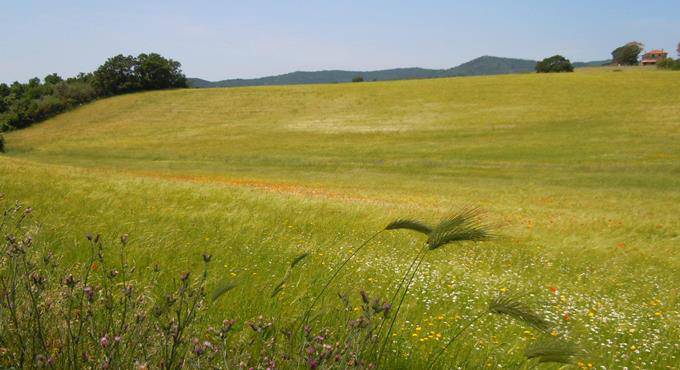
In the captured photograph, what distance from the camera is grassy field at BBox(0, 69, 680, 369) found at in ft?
18.7

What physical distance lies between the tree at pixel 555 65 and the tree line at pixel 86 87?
81847 mm

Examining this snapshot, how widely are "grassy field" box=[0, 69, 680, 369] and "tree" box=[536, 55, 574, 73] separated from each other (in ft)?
149

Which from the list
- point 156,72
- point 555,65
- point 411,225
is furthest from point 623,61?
point 411,225

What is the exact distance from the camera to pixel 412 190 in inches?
1049

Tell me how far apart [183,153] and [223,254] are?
1651 inches

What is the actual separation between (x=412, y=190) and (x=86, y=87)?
73.0 m

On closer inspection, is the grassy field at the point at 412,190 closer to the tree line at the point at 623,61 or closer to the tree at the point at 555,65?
the tree line at the point at 623,61

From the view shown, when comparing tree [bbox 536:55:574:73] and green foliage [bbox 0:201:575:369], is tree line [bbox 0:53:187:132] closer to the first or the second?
green foliage [bbox 0:201:575:369]

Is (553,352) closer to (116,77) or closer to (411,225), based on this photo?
(411,225)

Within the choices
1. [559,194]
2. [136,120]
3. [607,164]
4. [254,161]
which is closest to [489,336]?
[559,194]

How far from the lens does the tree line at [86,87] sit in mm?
71938

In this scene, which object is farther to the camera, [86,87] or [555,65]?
[555,65]

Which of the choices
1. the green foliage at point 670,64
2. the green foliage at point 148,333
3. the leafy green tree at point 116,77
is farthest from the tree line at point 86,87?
the green foliage at point 670,64

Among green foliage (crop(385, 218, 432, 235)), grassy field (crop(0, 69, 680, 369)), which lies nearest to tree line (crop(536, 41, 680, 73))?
grassy field (crop(0, 69, 680, 369))
